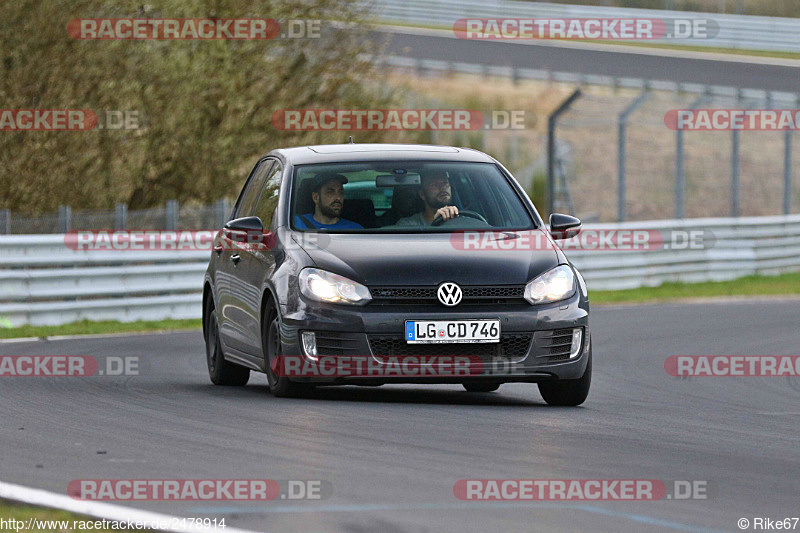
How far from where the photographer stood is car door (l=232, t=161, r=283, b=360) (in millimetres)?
10484

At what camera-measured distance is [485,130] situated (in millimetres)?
47688

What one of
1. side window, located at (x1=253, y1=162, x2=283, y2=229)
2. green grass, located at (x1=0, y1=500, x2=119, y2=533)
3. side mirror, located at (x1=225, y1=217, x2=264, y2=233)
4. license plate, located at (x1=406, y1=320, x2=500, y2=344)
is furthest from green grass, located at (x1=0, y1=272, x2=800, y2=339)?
green grass, located at (x1=0, y1=500, x2=119, y2=533)

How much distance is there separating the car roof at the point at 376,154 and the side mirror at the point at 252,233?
0.58 m

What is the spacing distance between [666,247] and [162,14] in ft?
28.1

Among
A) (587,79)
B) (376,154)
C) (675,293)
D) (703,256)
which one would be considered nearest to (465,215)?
(376,154)

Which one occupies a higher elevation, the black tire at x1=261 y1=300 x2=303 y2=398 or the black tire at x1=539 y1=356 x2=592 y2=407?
the black tire at x1=261 y1=300 x2=303 y2=398

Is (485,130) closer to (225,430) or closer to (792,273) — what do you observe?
(792,273)

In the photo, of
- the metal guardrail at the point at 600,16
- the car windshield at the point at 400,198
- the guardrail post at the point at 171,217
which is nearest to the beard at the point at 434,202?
the car windshield at the point at 400,198

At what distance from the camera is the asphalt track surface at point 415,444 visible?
6.23m

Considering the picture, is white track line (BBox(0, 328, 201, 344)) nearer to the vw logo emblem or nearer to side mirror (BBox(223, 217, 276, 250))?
side mirror (BBox(223, 217, 276, 250))

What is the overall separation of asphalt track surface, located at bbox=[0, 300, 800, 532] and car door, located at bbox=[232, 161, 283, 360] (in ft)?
1.33

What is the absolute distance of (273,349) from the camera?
10.1m

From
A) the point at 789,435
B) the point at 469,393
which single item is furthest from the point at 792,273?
the point at 789,435

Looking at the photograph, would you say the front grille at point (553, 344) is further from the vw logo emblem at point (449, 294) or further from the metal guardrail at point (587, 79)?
the metal guardrail at point (587, 79)
